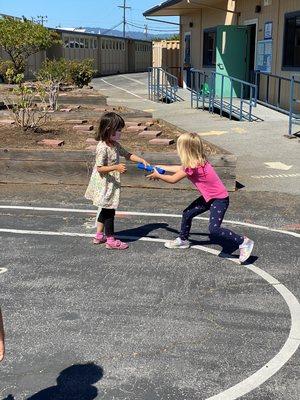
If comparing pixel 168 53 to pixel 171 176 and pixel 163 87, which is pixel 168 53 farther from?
pixel 171 176

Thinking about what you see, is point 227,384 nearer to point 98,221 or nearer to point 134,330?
point 134,330

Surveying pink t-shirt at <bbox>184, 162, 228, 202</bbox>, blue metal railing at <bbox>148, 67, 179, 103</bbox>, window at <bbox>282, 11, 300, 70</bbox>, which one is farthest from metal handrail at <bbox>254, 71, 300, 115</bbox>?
pink t-shirt at <bbox>184, 162, 228, 202</bbox>

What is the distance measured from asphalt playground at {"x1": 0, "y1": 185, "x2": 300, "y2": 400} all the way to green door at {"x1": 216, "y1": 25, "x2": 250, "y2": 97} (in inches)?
527

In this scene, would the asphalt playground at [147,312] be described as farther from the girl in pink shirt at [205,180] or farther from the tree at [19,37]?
the tree at [19,37]

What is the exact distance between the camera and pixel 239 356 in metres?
3.42

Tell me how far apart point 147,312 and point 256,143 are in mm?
8050

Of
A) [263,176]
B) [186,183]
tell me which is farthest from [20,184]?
[263,176]

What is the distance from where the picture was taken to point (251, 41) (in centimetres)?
1917

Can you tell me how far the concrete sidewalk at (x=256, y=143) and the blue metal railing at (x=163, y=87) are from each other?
2875 millimetres

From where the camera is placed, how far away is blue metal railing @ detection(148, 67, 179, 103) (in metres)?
21.5

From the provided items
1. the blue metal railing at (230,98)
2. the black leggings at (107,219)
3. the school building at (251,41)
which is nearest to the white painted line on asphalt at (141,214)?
the black leggings at (107,219)

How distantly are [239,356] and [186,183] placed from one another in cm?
471

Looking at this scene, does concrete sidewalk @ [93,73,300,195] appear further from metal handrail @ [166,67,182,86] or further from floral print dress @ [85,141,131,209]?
metal handrail @ [166,67,182,86]

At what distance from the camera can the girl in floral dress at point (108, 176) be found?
524 centimetres
